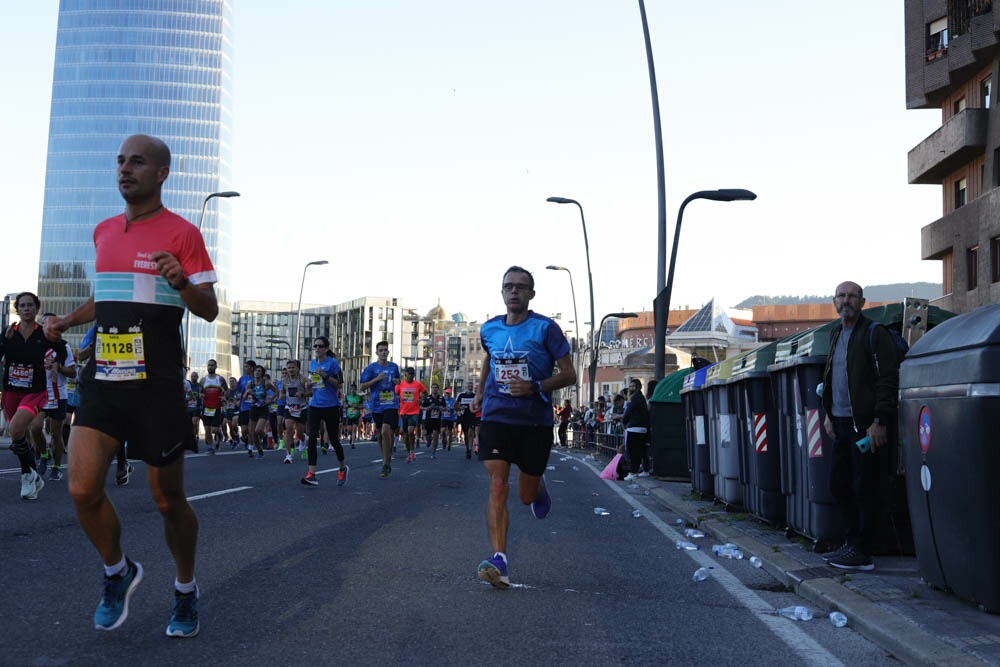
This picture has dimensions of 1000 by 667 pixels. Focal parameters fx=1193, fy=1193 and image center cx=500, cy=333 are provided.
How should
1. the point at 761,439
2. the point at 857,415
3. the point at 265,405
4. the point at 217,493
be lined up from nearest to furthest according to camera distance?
the point at 857,415, the point at 761,439, the point at 217,493, the point at 265,405

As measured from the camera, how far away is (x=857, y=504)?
7.64m

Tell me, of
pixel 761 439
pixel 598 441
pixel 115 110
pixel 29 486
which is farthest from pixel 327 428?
pixel 115 110

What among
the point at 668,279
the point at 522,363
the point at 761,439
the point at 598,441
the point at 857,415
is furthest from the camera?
the point at 598,441

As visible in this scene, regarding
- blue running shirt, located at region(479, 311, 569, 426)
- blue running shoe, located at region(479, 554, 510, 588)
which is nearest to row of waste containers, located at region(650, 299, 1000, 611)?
blue running shirt, located at region(479, 311, 569, 426)

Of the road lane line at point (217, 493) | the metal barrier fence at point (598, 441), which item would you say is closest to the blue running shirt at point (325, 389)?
the road lane line at point (217, 493)

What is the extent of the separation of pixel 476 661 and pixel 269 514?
18.9 ft

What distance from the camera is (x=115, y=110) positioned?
452 ft

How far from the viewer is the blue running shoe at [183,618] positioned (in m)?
4.86

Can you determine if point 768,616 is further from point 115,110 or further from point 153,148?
point 115,110

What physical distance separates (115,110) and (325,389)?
5231 inches

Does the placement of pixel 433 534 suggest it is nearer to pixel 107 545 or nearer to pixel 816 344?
pixel 816 344

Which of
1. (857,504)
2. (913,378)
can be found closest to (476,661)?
(913,378)

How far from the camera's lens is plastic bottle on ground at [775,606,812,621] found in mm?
6043

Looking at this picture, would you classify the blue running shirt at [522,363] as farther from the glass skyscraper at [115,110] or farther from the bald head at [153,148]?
the glass skyscraper at [115,110]
